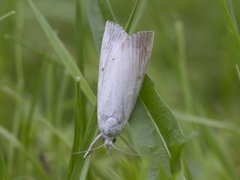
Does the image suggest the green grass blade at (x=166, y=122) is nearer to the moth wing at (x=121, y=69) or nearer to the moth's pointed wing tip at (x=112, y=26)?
the moth wing at (x=121, y=69)

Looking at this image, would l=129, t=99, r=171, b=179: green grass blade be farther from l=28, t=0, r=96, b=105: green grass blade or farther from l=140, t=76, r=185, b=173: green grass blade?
l=28, t=0, r=96, b=105: green grass blade

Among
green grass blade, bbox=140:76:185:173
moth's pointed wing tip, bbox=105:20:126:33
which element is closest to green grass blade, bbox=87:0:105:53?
moth's pointed wing tip, bbox=105:20:126:33

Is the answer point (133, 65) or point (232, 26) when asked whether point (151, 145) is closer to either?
point (133, 65)

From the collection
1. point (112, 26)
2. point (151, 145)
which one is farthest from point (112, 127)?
point (112, 26)

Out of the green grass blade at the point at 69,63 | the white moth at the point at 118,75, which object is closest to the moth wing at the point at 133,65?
the white moth at the point at 118,75

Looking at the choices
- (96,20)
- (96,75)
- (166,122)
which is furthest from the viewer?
(96,75)

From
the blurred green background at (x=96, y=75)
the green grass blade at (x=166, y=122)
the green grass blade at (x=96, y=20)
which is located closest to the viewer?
the green grass blade at (x=166, y=122)

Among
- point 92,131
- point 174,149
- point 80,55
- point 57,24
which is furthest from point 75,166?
point 57,24

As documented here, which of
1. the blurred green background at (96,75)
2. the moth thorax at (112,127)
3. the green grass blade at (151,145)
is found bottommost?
the blurred green background at (96,75)
